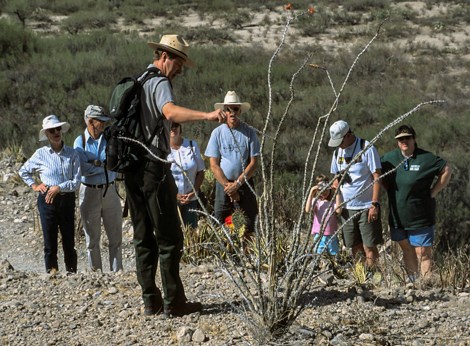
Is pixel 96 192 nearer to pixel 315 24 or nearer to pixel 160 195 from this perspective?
pixel 160 195

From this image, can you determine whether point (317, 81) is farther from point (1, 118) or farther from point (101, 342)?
point (101, 342)

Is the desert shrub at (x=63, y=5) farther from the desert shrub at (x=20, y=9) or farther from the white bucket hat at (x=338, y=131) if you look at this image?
the white bucket hat at (x=338, y=131)

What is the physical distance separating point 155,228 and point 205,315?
0.66 meters

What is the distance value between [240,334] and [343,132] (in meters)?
2.93

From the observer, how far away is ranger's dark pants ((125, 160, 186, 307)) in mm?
5211

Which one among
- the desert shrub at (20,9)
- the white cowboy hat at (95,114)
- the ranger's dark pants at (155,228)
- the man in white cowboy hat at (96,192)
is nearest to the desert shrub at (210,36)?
the desert shrub at (20,9)

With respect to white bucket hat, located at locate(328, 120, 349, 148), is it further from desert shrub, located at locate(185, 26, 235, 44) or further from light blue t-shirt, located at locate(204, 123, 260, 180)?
desert shrub, located at locate(185, 26, 235, 44)

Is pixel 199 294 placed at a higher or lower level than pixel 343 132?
lower

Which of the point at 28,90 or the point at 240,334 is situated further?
the point at 28,90

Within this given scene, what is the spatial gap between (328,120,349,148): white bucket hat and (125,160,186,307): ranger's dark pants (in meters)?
2.46

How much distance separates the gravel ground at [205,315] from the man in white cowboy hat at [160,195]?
7.3 inches

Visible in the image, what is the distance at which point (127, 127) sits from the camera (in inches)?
204

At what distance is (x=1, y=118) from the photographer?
1734 centimetres

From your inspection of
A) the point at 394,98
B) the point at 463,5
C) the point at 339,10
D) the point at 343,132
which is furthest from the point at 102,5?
the point at 343,132
